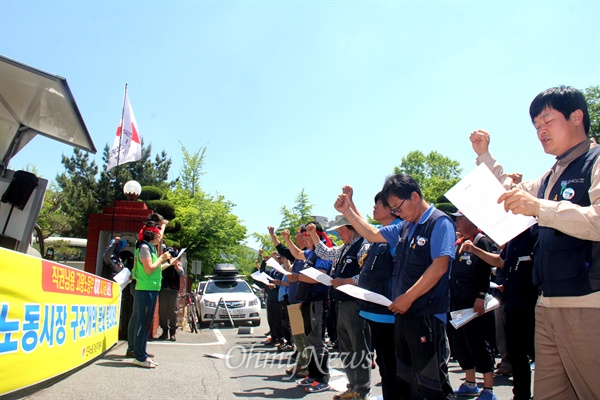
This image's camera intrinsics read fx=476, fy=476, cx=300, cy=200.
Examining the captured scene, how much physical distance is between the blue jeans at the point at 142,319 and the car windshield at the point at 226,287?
10.1m

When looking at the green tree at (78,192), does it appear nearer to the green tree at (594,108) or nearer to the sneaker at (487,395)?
the sneaker at (487,395)

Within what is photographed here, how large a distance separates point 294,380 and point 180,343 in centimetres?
437

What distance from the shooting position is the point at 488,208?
2.74 metres

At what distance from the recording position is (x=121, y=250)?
9711mm

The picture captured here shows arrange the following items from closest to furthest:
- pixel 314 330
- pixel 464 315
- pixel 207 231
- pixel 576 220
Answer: pixel 576 220, pixel 464 315, pixel 314 330, pixel 207 231

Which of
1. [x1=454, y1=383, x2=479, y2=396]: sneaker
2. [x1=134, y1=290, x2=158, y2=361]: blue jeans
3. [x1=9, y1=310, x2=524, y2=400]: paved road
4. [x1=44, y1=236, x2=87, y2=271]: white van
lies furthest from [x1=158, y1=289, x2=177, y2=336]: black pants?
[x1=44, y1=236, x2=87, y2=271]: white van

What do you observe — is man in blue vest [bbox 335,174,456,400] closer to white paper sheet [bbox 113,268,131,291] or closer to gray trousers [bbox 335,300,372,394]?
gray trousers [bbox 335,300,372,394]

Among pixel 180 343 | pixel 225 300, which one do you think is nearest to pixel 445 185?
pixel 225 300

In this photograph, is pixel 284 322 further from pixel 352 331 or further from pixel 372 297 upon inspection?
pixel 372 297

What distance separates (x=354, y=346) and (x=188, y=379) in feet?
7.66

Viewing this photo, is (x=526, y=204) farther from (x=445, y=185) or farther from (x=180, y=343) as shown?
(x=445, y=185)

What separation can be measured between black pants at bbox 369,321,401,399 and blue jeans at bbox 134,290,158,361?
3.73 metres

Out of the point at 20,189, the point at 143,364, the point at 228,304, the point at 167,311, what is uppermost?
the point at 20,189

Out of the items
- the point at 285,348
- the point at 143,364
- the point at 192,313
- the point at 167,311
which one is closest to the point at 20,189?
the point at 143,364
